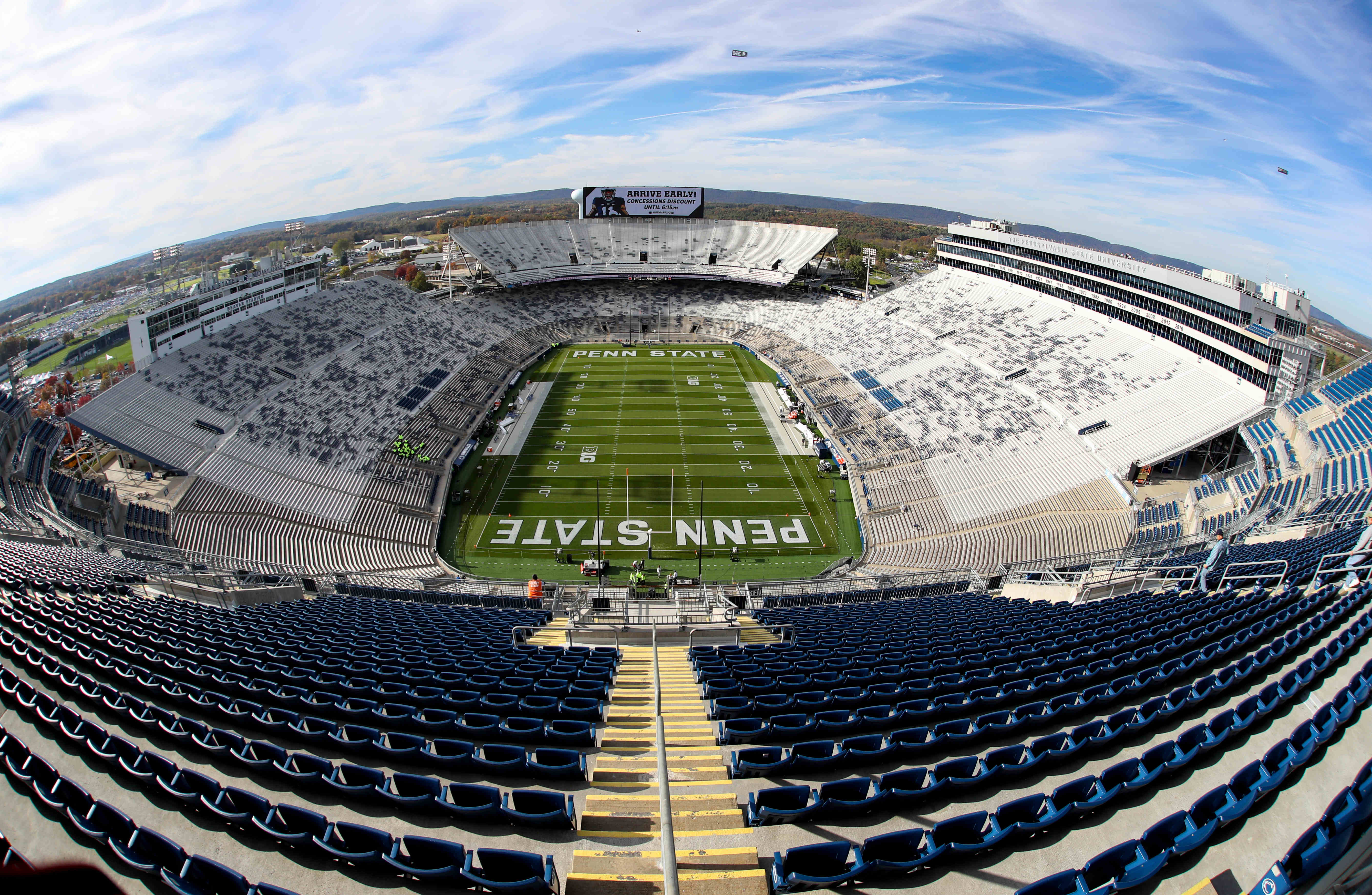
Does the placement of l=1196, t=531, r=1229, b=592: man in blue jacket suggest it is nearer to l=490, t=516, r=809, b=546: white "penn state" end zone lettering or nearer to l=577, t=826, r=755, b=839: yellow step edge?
l=577, t=826, r=755, b=839: yellow step edge

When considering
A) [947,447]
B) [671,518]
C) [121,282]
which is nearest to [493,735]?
[671,518]

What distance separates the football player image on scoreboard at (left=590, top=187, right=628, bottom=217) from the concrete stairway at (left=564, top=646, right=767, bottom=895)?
69564mm

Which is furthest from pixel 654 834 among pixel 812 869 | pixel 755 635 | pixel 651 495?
pixel 651 495

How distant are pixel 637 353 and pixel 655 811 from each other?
174 ft

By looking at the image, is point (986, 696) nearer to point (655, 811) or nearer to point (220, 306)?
point (655, 811)

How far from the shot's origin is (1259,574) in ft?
48.0

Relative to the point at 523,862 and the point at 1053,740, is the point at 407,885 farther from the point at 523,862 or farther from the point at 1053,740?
the point at 1053,740

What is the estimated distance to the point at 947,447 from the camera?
3597 cm

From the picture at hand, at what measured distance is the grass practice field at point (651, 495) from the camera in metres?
29.3

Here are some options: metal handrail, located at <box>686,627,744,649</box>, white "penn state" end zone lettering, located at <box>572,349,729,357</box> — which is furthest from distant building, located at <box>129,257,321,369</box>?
metal handrail, located at <box>686,627,744,649</box>

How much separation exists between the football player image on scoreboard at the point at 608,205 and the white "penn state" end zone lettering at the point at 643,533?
5012cm

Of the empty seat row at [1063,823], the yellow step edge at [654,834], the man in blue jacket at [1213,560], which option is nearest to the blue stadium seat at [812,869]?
the empty seat row at [1063,823]

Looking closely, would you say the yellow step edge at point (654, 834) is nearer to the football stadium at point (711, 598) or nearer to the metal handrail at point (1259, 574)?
the football stadium at point (711, 598)

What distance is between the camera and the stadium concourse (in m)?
5.51
